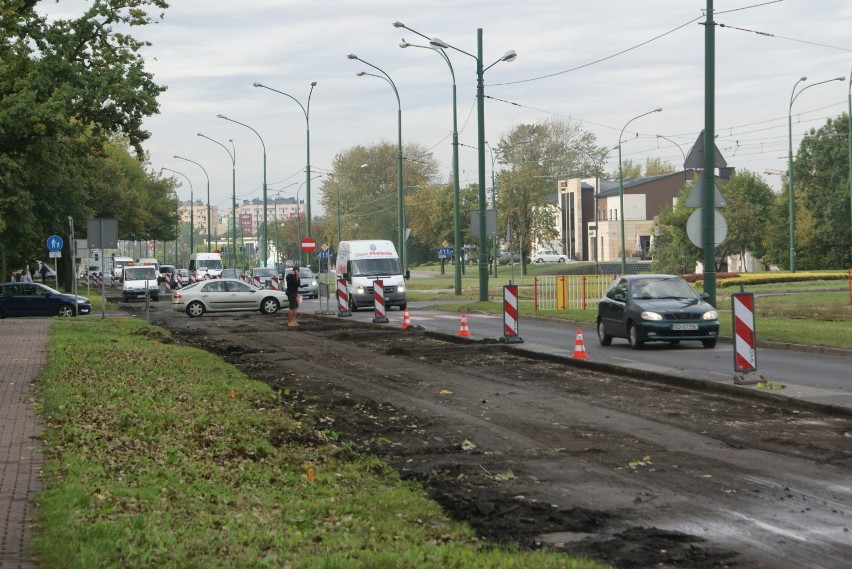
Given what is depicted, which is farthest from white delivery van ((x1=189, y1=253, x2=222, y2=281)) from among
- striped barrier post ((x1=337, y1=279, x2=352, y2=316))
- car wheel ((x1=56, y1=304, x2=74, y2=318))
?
striped barrier post ((x1=337, y1=279, x2=352, y2=316))

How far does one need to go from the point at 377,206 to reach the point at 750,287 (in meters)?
75.1

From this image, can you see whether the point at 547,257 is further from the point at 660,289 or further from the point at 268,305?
the point at 660,289

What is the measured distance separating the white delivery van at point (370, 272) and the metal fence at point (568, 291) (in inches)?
197

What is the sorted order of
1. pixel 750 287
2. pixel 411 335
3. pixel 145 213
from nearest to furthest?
pixel 411 335 → pixel 750 287 → pixel 145 213

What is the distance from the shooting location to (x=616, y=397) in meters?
15.2

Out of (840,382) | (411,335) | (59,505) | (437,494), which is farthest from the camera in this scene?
(411,335)

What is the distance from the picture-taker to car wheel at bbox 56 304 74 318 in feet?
149

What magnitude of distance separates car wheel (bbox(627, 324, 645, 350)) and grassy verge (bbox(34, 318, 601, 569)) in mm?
10536

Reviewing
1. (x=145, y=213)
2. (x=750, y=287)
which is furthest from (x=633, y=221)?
(x=750, y=287)

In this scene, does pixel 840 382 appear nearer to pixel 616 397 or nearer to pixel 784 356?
pixel 616 397

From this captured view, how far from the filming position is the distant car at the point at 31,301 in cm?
4481

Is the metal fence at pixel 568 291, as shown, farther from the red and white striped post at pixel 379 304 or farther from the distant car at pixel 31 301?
the distant car at pixel 31 301

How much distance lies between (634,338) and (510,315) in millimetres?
2607

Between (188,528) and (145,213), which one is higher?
(145,213)
